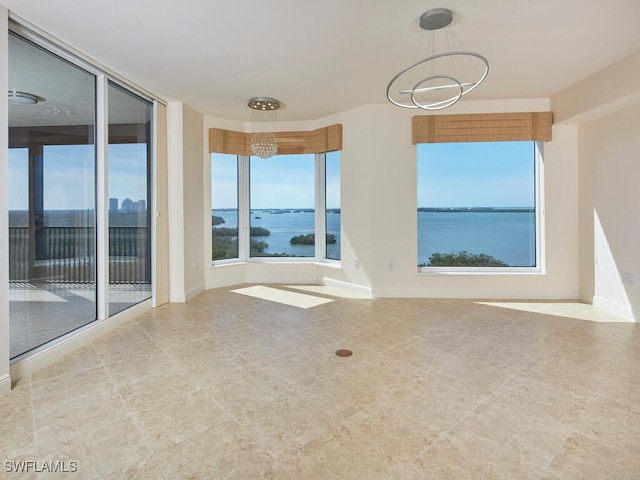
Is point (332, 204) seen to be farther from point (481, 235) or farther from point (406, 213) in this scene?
point (481, 235)

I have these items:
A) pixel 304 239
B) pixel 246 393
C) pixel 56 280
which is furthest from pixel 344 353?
pixel 304 239

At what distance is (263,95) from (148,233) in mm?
2208

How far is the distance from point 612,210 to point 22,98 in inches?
227

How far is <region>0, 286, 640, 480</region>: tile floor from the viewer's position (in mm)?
1606

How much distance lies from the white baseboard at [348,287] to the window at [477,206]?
2.76ft

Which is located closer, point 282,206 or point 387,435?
point 387,435

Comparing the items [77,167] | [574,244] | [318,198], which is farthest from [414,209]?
[77,167]

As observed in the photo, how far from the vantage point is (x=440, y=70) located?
3.52m

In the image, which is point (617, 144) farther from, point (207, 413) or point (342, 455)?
point (207, 413)

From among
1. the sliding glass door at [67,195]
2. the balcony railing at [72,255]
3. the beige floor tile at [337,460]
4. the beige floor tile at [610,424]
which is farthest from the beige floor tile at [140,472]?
the beige floor tile at [610,424]

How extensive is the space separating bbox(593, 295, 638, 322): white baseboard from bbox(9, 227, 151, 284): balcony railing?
5.47m

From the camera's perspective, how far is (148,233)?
4227mm

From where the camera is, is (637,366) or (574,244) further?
(574,244)

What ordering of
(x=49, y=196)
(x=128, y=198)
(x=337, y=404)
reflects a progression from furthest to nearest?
(x=128, y=198) → (x=49, y=196) → (x=337, y=404)
